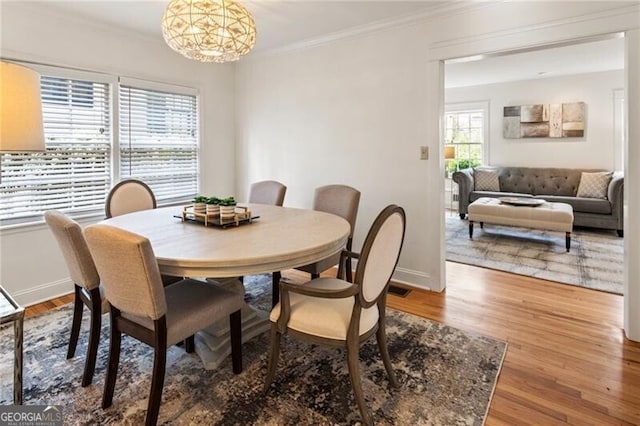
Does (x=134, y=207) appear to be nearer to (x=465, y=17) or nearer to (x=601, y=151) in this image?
(x=465, y=17)

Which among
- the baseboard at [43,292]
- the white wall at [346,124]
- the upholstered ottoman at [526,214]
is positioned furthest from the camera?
the upholstered ottoman at [526,214]

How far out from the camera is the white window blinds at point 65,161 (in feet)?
9.50

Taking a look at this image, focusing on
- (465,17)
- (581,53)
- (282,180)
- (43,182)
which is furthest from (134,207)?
(581,53)

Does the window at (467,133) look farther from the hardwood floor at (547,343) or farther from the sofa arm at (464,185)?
the hardwood floor at (547,343)

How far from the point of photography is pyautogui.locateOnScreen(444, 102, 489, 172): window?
7.05m

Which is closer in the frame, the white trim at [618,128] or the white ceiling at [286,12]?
the white ceiling at [286,12]

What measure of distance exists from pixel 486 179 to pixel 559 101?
171cm

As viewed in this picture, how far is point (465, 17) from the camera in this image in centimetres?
287

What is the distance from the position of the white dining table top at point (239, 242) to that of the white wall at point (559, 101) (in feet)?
18.0

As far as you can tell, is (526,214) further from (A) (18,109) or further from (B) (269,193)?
(A) (18,109)

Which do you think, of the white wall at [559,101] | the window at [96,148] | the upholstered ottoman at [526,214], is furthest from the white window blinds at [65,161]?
the white wall at [559,101]

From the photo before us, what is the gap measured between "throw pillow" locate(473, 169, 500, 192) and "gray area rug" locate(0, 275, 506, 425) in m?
4.51

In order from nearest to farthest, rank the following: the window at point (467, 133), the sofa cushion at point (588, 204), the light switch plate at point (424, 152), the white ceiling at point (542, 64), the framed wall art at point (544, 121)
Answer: the light switch plate at point (424, 152)
the white ceiling at point (542, 64)
the sofa cushion at point (588, 204)
the framed wall art at point (544, 121)
the window at point (467, 133)

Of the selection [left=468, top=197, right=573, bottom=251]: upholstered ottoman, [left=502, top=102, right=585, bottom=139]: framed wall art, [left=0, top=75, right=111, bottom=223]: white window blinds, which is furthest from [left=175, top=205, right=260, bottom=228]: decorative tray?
[left=502, top=102, right=585, bottom=139]: framed wall art
